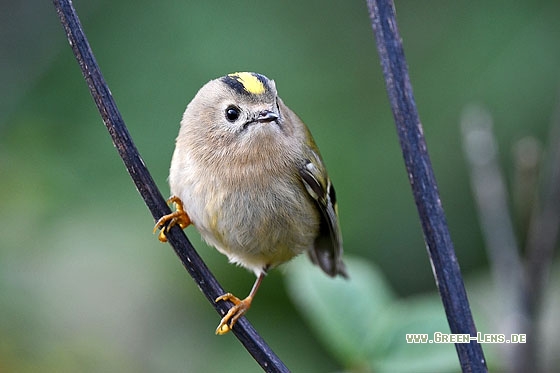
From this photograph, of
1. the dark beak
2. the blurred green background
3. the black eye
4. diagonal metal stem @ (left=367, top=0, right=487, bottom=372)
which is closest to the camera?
diagonal metal stem @ (left=367, top=0, right=487, bottom=372)

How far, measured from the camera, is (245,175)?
2.76 meters

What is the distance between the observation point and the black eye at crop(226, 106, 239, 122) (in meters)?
2.77

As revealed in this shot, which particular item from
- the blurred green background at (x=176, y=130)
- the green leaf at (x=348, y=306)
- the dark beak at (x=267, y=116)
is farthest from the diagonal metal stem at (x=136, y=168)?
the blurred green background at (x=176, y=130)

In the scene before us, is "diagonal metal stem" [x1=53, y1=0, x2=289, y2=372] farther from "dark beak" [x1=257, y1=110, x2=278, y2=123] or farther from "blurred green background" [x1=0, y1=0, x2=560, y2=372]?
"blurred green background" [x1=0, y1=0, x2=560, y2=372]

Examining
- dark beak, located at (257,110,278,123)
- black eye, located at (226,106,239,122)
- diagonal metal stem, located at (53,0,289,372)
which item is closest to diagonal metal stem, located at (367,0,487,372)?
diagonal metal stem, located at (53,0,289,372)

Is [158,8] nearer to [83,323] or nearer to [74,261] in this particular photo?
[74,261]

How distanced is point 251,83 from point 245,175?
32 centimetres

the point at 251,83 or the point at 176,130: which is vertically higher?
the point at 251,83

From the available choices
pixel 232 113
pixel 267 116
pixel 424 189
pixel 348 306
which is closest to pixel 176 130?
pixel 232 113

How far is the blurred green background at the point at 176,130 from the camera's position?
3.98 metres

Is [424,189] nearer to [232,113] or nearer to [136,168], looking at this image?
[136,168]

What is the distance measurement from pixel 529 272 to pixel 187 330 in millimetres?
2289

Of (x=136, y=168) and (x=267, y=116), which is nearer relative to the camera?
(x=136, y=168)

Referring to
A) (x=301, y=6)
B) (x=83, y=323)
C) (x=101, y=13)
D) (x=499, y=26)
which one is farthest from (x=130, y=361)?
→ (x=499, y=26)
